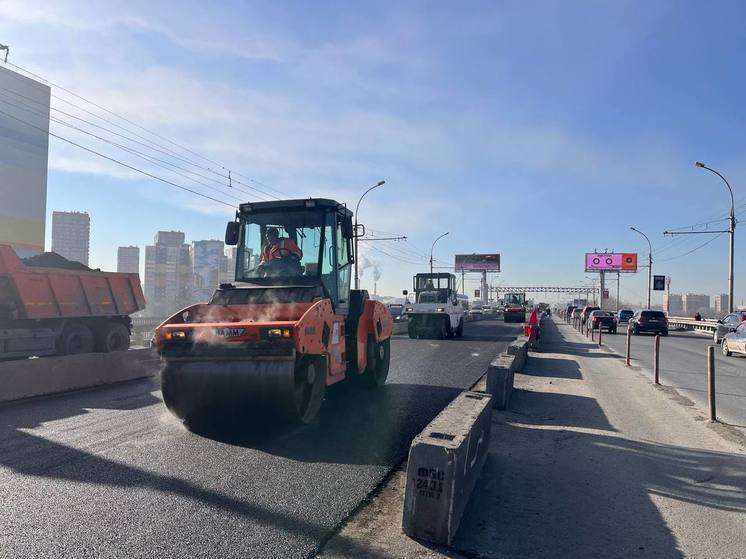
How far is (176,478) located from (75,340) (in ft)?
36.9

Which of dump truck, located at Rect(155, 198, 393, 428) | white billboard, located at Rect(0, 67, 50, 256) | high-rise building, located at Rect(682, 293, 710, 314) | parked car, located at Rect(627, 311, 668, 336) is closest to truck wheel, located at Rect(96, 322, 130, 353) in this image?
dump truck, located at Rect(155, 198, 393, 428)

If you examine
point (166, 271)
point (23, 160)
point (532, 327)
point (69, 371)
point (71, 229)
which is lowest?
point (69, 371)

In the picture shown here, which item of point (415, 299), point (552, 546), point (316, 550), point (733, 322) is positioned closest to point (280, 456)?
point (316, 550)

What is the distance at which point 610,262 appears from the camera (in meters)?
86.4

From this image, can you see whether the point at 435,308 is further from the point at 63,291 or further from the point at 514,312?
the point at 514,312

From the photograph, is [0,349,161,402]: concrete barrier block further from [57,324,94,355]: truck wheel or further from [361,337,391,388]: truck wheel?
[361,337,391,388]: truck wheel

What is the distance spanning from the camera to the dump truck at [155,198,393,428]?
22.2ft

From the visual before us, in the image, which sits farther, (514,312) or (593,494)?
(514,312)

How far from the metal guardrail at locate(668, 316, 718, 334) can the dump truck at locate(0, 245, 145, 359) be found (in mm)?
34785

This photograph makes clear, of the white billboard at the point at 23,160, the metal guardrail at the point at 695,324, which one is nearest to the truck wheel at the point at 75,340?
the white billboard at the point at 23,160

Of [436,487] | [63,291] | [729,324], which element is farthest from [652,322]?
[436,487]

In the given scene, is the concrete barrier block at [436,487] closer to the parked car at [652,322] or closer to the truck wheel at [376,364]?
the truck wheel at [376,364]

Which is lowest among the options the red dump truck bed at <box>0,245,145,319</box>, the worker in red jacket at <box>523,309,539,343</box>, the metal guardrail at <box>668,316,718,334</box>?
the metal guardrail at <box>668,316,718,334</box>

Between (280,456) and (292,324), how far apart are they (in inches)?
58.8
